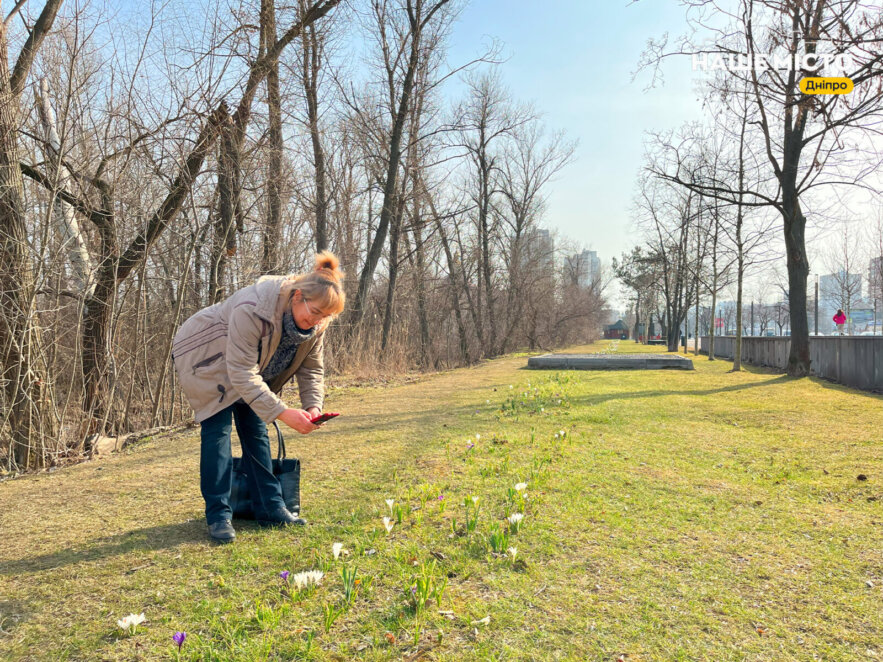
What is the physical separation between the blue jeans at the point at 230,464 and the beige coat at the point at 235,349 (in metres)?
0.13

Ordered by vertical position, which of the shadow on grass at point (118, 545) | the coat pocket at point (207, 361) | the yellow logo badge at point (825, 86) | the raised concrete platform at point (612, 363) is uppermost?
the yellow logo badge at point (825, 86)

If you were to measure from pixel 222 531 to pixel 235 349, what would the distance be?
1050 millimetres

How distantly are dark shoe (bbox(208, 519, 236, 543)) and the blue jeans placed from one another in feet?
0.09

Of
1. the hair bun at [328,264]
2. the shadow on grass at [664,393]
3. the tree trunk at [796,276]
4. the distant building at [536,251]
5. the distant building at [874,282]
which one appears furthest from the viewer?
the distant building at [874,282]

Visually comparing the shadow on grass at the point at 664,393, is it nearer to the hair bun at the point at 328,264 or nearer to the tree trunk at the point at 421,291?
the hair bun at the point at 328,264

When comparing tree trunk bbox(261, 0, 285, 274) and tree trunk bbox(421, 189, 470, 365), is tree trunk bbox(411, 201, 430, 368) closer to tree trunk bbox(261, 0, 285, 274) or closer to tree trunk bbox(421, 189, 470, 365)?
tree trunk bbox(421, 189, 470, 365)

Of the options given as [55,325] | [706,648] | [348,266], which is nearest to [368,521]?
[706,648]

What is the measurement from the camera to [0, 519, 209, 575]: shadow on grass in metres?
2.78

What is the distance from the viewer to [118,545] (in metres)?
3.01

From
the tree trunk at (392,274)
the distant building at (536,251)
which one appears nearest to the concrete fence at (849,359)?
the tree trunk at (392,274)

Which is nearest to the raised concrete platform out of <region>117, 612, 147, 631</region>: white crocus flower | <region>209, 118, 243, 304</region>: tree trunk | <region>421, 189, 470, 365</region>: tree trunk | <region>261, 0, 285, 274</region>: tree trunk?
<region>421, 189, 470, 365</region>: tree trunk

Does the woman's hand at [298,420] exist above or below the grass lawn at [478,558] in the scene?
above

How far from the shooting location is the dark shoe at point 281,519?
3.26 metres

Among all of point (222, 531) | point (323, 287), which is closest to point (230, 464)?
point (222, 531)
